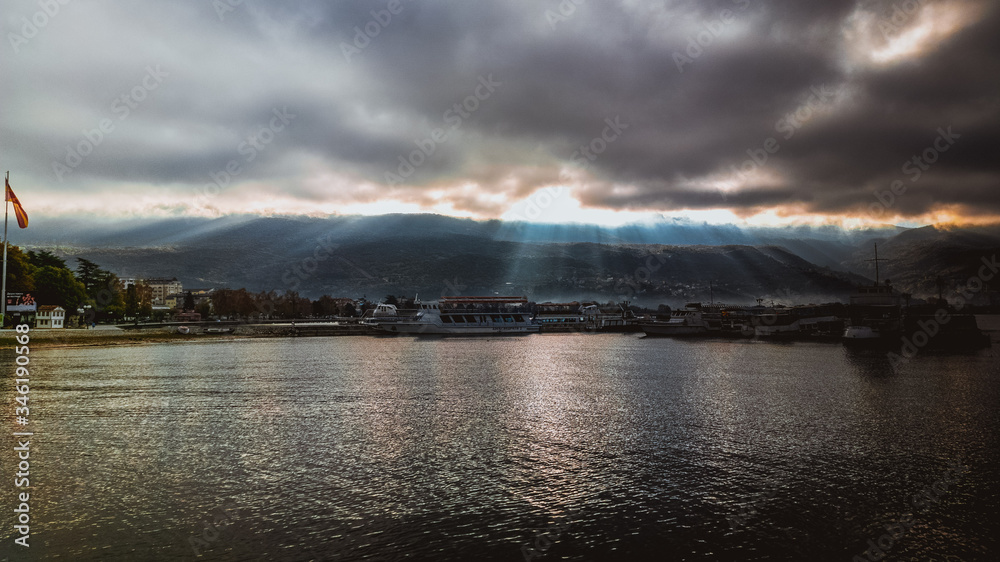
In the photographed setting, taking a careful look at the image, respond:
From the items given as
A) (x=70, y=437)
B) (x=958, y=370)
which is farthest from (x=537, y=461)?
(x=958, y=370)

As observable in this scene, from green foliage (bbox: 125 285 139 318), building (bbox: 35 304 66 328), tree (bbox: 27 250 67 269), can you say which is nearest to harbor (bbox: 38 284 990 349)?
building (bbox: 35 304 66 328)

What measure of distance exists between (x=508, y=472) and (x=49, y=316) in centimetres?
11257

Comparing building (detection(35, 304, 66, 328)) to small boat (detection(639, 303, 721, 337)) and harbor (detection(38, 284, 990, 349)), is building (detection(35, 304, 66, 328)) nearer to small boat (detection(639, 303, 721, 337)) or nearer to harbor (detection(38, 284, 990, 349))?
harbor (detection(38, 284, 990, 349))

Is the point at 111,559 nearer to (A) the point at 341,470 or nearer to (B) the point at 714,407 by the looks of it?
(A) the point at 341,470

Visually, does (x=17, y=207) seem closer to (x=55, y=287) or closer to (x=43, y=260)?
(x=55, y=287)

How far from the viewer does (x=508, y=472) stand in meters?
19.5

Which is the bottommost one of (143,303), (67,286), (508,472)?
(508,472)

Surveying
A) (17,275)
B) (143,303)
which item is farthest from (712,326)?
(143,303)

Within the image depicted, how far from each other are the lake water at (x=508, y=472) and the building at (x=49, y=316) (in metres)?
71.8

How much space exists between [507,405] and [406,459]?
13.2 m

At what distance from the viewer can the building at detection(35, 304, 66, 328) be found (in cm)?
9588

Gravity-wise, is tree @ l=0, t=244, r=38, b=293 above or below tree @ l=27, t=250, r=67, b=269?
below

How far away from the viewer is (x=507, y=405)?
111 feet

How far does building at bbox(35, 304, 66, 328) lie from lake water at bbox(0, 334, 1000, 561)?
2828 inches
